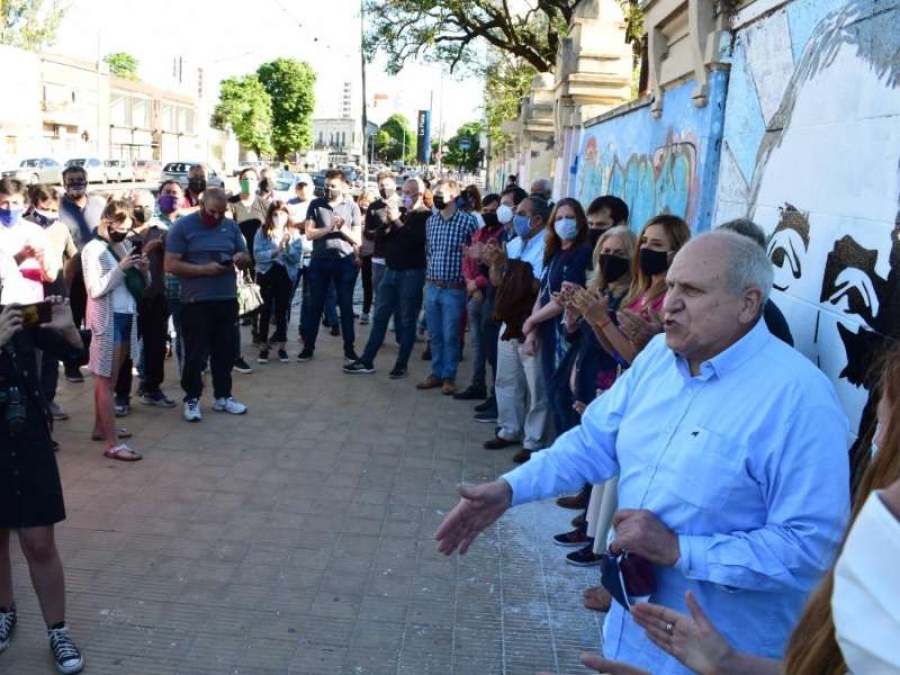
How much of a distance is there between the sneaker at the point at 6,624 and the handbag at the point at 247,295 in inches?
198

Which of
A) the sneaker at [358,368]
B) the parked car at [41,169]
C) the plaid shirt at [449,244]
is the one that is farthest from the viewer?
the parked car at [41,169]

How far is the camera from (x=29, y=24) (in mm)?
47750

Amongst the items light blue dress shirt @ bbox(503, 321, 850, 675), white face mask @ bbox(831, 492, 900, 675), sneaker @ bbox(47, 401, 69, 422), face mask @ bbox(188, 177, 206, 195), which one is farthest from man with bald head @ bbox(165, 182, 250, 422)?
white face mask @ bbox(831, 492, 900, 675)

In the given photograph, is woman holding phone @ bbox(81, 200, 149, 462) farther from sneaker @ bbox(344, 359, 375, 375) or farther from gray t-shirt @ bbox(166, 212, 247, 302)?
sneaker @ bbox(344, 359, 375, 375)

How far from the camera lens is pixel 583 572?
4949mm

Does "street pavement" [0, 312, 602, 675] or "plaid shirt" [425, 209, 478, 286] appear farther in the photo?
"plaid shirt" [425, 209, 478, 286]

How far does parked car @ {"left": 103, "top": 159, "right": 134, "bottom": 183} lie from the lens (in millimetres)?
45000

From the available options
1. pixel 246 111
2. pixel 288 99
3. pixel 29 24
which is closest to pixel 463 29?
pixel 29 24

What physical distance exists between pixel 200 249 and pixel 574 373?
366 cm

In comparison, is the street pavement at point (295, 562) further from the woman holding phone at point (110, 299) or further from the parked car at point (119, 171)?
the parked car at point (119, 171)

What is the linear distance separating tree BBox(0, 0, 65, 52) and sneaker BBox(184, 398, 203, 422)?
48.2 m

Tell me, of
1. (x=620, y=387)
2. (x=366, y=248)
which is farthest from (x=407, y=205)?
(x=620, y=387)

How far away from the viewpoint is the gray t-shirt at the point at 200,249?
7219mm

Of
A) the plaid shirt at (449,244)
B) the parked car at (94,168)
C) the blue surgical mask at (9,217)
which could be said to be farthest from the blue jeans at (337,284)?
→ the parked car at (94,168)
